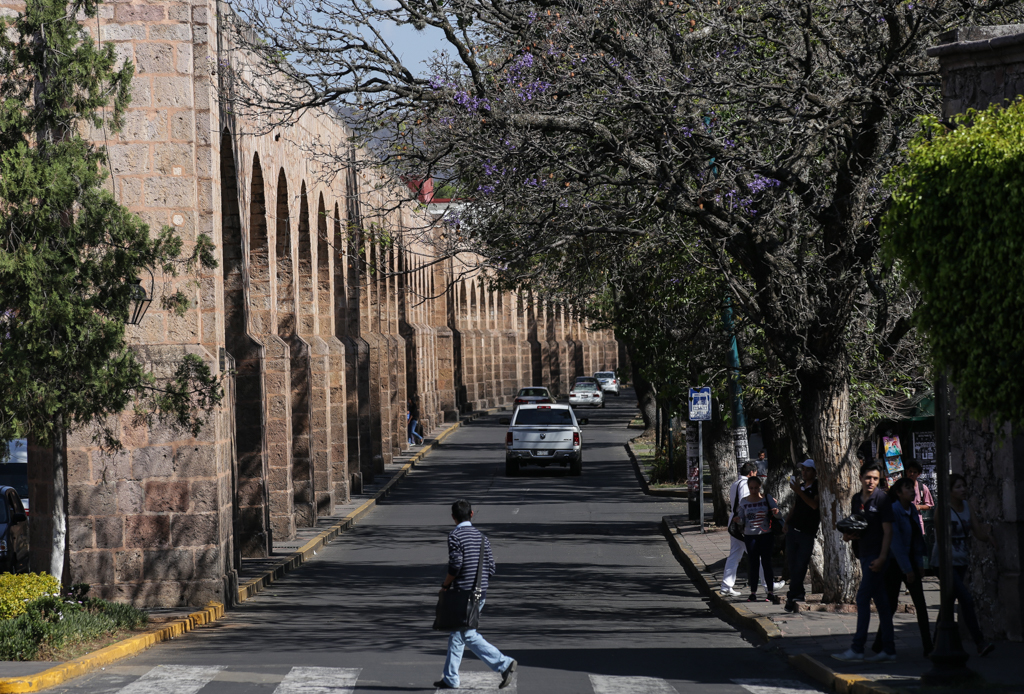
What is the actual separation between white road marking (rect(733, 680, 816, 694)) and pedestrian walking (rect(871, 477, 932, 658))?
39.1 inches

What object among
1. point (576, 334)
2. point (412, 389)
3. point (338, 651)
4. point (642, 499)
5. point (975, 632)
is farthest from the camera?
point (576, 334)

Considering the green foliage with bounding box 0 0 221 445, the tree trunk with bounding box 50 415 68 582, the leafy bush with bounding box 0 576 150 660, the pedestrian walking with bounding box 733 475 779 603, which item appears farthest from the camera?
the pedestrian walking with bounding box 733 475 779 603

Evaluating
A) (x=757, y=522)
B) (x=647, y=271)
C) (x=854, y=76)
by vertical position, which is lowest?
(x=757, y=522)

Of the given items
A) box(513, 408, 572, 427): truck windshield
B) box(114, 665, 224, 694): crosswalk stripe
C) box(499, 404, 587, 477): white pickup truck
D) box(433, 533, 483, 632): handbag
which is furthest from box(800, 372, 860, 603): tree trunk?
box(513, 408, 572, 427): truck windshield

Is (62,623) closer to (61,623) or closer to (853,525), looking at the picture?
(61,623)

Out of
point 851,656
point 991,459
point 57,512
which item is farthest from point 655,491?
point 851,656

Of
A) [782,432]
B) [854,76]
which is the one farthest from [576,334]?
[854,76]

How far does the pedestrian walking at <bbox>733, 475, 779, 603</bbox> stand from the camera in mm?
15094

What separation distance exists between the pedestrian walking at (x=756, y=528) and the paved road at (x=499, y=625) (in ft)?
2.70

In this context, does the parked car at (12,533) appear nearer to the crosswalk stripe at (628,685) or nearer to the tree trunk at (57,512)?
the tree trunk at (57,512)

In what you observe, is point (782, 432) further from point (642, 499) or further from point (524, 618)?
point (642, 499)

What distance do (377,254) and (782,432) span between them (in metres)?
19.3

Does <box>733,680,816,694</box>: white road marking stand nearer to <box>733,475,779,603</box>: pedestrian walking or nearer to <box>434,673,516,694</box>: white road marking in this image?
<box>434,673,516,694</box>: white road marking

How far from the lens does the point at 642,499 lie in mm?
30031
